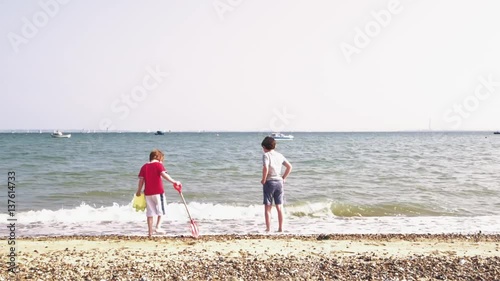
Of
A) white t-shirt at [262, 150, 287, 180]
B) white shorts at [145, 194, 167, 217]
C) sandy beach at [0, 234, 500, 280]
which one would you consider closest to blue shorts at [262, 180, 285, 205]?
white t-shirt at [262, 150, 287, 180]

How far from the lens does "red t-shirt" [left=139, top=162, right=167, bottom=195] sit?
872 cm

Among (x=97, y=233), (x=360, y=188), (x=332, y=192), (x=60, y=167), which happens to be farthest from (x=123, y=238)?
(x=60, y=167)

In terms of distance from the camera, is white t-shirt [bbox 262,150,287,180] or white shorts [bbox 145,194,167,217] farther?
white t-shirt [bbox 262,150,287,180]

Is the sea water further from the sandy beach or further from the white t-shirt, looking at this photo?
the sandy beach

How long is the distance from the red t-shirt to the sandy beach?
3.13ft

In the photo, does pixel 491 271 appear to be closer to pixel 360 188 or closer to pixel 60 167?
pixel 360 188

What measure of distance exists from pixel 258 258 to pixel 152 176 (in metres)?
2.87

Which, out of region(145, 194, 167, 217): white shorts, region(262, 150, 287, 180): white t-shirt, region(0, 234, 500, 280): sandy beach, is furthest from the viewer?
region(262, 150, 287, 180): white t-shirt

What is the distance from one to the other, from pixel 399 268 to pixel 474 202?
11066 millimetres

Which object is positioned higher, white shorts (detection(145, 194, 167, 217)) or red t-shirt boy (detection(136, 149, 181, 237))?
red t-shirt boy (detection(136, 149, 181, 237))

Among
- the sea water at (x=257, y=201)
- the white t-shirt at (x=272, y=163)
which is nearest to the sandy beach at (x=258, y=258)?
the white t-shirt at (x=272, y=163)

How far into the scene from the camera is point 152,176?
28.7ft

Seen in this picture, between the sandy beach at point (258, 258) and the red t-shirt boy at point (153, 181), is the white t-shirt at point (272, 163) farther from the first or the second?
the red t-shirt boy at point (153, 181)

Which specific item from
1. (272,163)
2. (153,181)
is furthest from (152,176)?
(272,163)
